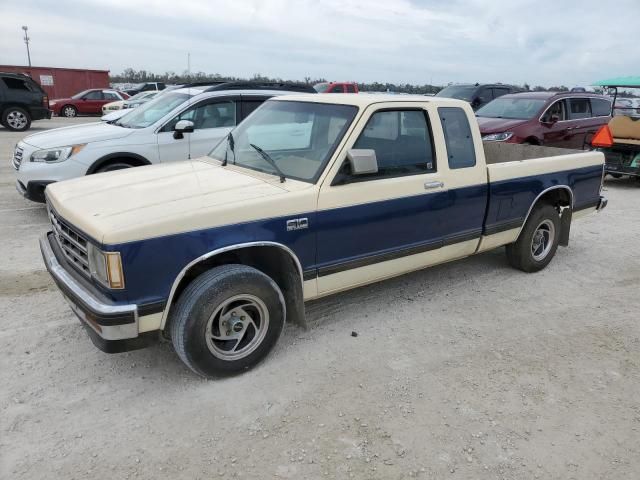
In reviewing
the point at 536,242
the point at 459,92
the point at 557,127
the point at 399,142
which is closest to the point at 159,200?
the point at 399,142

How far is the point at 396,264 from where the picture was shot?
4242 mm

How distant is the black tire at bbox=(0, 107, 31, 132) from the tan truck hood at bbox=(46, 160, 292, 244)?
15.9 meters

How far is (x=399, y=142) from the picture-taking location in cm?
418

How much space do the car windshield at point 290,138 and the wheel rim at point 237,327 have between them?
0.99 meters

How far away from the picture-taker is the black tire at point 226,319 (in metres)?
3.18

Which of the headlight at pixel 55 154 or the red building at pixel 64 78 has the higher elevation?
the red building at pixel 64 78

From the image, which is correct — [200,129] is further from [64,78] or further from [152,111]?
[64,78]

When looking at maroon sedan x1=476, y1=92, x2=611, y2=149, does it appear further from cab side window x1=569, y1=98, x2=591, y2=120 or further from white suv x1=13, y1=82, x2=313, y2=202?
white suv x1=13, y1=82, x2=313, y2=202

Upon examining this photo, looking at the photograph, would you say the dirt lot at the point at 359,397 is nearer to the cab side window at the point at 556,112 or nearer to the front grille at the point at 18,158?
the front grille at the point at 18,158

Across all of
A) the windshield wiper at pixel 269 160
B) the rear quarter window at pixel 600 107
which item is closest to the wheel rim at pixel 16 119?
the windshield wiper at pixel 269 160

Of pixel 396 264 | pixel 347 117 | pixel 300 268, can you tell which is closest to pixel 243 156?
pixel 347 117

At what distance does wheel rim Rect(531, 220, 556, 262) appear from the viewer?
18.3ft

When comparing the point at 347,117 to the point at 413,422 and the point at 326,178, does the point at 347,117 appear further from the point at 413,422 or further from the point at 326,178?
the point at 413,422

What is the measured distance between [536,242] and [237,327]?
3.70 meters
